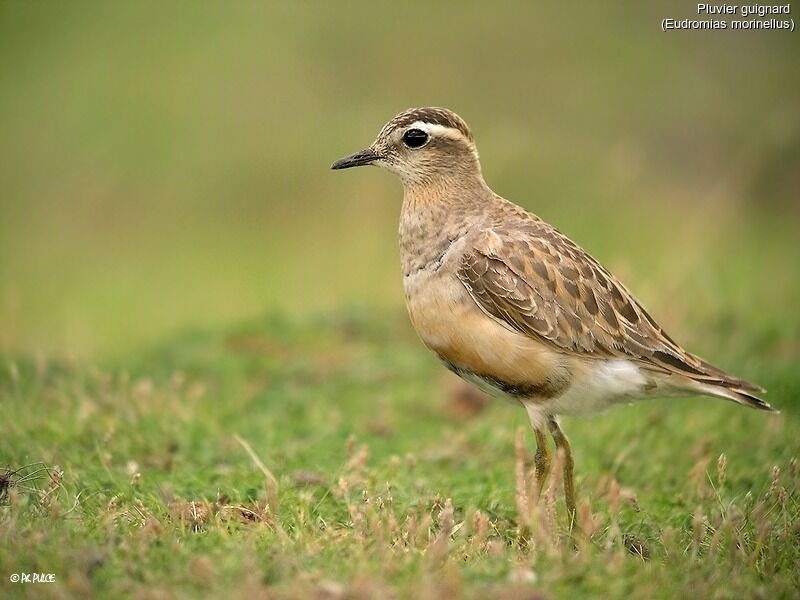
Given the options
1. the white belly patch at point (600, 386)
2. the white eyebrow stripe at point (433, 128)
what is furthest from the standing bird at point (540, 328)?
the white eyebrow stripe at point (433, 128)

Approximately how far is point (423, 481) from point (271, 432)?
1.62m

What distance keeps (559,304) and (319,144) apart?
12387 millimetres

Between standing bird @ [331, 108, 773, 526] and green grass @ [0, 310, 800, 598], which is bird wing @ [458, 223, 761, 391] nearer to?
standing bird @ [331, 108, 773, 526]

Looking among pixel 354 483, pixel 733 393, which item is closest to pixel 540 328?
pixel 733 393

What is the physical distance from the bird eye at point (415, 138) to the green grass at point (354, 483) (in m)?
2.03

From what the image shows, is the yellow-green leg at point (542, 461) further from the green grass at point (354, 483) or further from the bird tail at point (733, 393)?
the bird tail at point (733, 393)

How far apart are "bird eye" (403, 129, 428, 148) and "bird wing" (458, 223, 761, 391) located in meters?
0.85

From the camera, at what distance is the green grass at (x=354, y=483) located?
A: 5004 mm

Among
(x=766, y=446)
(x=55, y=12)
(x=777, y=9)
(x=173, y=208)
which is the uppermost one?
(x=55, y=12)

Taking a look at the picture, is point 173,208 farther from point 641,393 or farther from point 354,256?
→ point 641,393

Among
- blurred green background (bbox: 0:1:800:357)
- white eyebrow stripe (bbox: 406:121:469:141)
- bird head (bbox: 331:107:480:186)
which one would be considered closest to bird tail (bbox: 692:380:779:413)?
bird head (bbox: 331:107:480:186)

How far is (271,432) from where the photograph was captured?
8.27 meters

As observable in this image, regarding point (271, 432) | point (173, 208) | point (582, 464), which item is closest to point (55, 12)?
point (173, 208)

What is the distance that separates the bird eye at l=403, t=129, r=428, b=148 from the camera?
23.3 feet
